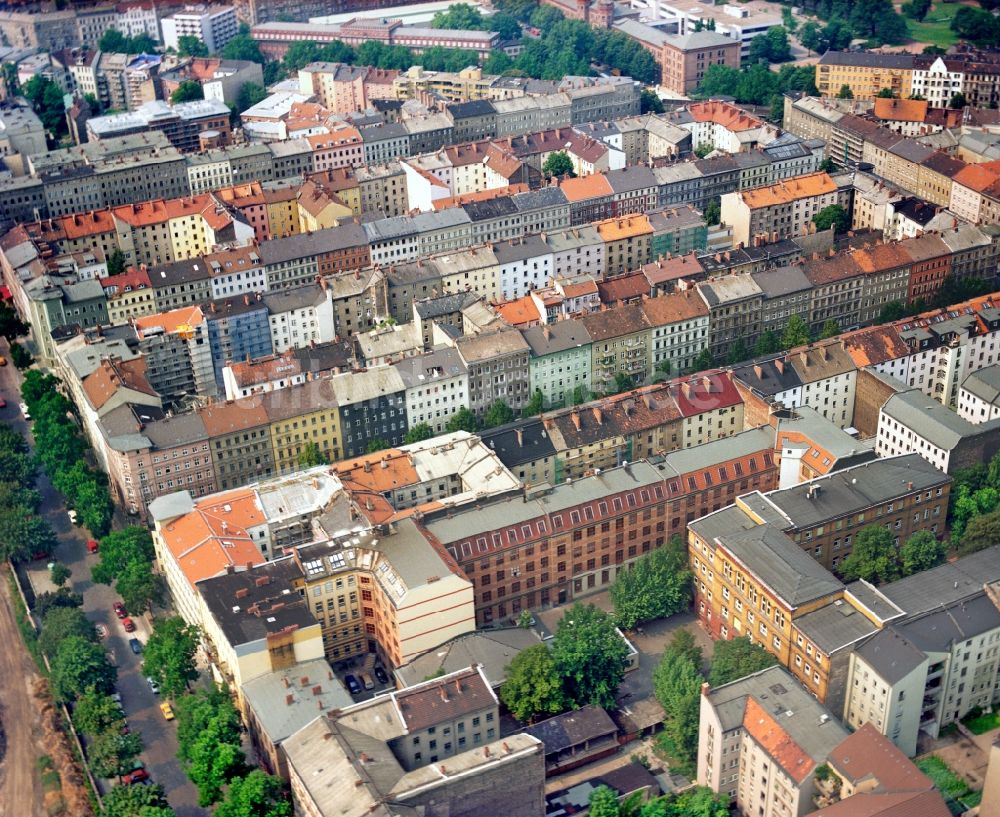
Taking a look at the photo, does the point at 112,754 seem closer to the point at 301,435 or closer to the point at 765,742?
the point at 301,435

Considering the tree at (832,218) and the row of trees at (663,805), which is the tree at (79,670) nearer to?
the row of trees at (663,805)

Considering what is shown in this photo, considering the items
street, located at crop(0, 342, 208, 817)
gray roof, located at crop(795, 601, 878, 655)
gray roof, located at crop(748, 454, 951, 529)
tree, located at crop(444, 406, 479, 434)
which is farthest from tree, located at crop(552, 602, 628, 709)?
tree, located at crop(444, 406, 479, 434)

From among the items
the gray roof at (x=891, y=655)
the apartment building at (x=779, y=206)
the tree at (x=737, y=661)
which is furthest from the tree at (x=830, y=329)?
the gray roof at (x=891, y=655)

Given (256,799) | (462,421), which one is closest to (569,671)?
(256,799)

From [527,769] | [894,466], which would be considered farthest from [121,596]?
[894,466]

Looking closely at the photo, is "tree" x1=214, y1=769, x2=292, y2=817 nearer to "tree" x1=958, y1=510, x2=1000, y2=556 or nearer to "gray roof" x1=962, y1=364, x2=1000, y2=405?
"tree" x1=958, y1=510, x2=1000, y2=556
